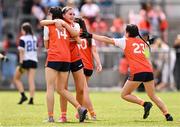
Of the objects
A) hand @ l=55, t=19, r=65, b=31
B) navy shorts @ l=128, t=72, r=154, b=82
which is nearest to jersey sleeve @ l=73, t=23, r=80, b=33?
hand @ l=55, t=19, r=65, b=31

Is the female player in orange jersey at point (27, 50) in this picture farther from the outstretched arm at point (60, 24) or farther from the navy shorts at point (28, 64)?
the outstretched arm at point (60, 24)

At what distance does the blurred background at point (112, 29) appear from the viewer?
3161cm

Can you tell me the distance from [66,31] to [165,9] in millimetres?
20257

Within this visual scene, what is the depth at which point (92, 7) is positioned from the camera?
32969 millimetres

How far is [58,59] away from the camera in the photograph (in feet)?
50.9

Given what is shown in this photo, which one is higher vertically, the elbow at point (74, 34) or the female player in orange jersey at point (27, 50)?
the elbow at point (74, 34)

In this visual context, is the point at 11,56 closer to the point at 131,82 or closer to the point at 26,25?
the point at 26,25

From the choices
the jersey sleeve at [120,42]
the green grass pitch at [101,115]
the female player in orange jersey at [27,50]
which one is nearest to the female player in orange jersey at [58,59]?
the green grass pitch at [101,115]

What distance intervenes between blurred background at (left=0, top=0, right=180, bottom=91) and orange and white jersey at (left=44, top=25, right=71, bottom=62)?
546 inches

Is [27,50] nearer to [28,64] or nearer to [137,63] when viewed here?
[28,64]

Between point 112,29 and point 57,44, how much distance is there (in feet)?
57.7

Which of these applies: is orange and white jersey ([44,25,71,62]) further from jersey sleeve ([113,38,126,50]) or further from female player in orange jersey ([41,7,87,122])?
jersey sleeve ([113,38,126,50])

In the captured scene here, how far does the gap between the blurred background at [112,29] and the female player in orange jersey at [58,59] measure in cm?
1386

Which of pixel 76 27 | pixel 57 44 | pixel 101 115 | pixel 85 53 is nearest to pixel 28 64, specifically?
pixel 101 115
